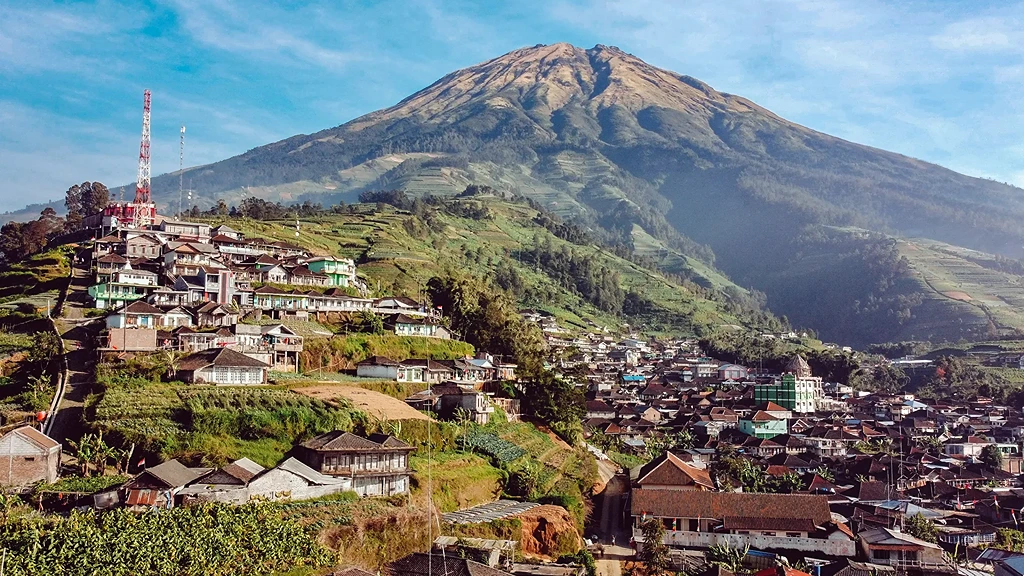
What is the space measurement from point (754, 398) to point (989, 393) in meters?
23.7

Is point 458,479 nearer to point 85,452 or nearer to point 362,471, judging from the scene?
point 362,471

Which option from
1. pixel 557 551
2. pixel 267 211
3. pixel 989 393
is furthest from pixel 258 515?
pixel 989 393

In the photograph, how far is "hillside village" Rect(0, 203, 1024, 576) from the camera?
30.5 meters

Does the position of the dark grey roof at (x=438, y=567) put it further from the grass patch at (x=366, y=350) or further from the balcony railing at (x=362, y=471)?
the grass patch at (x=366, y=350)

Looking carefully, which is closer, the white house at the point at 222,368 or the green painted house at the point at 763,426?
the white house at the point at 222,368

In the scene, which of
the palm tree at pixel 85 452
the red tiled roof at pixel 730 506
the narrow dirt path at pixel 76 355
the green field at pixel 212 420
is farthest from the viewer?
the red tiled roof at pixel 730 506

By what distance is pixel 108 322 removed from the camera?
42.0 m

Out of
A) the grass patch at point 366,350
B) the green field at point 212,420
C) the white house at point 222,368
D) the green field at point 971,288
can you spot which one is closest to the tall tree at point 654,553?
the green field at point 212,420

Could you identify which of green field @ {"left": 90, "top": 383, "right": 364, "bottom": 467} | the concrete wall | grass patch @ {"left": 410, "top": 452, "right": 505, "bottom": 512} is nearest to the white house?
green field @ {"left": 90, "top": 383, "right": 364, "bottom": 467}

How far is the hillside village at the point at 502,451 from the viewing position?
30.5 m

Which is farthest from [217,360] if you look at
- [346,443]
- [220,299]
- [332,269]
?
[332,269]

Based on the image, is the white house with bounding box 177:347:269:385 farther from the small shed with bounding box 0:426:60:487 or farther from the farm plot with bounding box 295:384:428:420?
the small shed with bounding box 0:426:60:487

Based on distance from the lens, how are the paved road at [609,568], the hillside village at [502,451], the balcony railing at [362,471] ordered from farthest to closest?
the paved road at [609,568], the balcony railing at [362,471], the hillside village at [502,451]

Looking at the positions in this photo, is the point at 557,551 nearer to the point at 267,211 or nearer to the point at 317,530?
the point at 317,530
